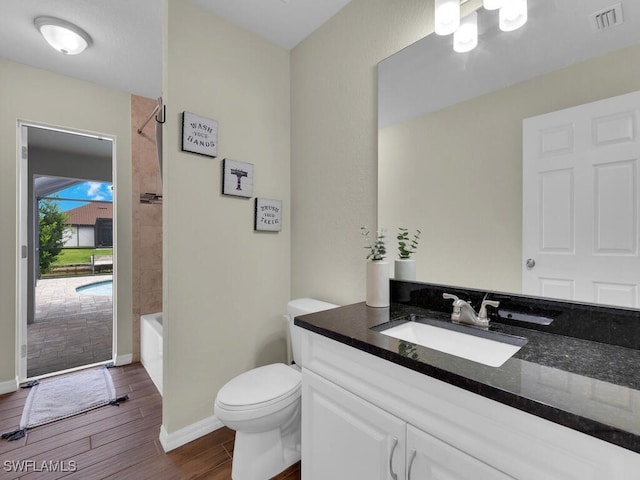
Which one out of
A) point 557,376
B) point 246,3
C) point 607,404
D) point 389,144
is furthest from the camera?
point 246,3

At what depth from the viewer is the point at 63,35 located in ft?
6.49

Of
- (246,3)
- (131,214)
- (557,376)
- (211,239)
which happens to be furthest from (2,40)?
(557,376)

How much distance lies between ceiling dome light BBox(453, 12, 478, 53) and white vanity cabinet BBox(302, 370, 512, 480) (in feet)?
4.95

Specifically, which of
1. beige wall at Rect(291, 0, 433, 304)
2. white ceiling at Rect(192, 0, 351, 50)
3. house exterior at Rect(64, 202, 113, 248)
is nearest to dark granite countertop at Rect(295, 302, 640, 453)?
beige wall at Rect(291, 0, 433, 304)

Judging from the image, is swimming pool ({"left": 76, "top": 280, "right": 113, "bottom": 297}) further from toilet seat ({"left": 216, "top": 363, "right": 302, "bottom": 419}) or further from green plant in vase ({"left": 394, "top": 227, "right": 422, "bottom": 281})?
green plant in vase ({"left": 394, "top": 227, "right": 422, "bottom": 281})

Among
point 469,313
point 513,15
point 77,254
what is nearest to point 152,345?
point 469,313

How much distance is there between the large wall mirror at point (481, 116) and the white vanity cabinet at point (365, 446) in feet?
2.25

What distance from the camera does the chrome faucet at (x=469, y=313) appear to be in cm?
112

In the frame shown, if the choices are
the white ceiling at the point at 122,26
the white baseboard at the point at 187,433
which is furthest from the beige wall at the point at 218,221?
the white ceiling at the point at 122,26

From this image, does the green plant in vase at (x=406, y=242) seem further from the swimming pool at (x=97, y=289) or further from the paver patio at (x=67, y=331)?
the swimming pool at (x=97, y=289)

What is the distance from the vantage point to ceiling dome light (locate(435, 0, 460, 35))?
4.23 ft

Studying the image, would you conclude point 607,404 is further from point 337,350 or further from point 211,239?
point 211,239

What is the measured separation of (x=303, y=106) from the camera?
212 centimetres

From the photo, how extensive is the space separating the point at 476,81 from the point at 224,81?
1.47 meters
